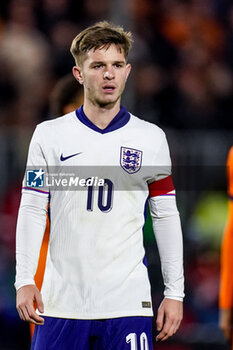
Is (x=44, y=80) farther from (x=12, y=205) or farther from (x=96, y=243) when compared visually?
(x=96, y=243)

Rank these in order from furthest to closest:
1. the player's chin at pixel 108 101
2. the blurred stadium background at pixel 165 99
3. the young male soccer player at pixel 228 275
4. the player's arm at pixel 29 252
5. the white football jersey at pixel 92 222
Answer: the blurred stadium background at pixel 165 99 < the young male soccer player at pixel 228 275 < the player's chin at pixel 108 101 < the white football jersey at pixel 92 222 < the player's arm at pixel 29 252

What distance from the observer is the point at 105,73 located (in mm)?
3643

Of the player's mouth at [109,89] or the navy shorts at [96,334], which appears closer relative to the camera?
the navy shorts at [96,334]

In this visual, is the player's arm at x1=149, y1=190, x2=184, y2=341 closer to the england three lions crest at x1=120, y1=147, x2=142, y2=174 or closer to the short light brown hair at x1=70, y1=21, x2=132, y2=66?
the england three lions crest at x1=120, y1=147, x2=142, y2=174

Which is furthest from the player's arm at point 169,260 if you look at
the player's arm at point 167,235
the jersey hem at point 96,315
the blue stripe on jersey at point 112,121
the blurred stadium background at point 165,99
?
the blurred stadium background at point 165,99

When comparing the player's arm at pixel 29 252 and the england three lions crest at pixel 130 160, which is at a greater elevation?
the england three lions crest at pixel 130 160

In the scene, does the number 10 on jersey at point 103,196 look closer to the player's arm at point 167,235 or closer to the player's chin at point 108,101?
the player's arm at point 167,235

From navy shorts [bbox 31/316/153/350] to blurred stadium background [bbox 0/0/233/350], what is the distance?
10.6 feet

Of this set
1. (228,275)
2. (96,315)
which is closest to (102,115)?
(96,315)

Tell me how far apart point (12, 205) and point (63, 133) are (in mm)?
3140

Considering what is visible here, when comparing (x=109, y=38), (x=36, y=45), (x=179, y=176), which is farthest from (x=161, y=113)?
(x=109, y=38)

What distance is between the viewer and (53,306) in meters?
3.61

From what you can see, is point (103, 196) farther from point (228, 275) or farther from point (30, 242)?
point (228, 275)

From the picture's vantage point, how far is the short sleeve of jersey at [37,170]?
3.62 meters
